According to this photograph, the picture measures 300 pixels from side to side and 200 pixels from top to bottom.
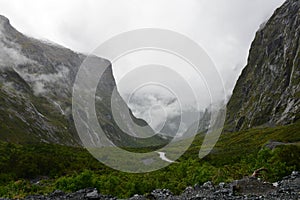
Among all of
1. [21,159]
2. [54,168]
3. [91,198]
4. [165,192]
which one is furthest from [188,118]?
[21,159]

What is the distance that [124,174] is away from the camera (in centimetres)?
8369

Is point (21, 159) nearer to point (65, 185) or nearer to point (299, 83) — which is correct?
point (65, 185)

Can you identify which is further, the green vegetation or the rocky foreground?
the green vegetation

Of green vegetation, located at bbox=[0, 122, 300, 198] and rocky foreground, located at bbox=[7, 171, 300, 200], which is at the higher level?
green vegetation, located at bbox=[0, 122, 300, 198]

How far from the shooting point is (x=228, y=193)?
23.6 m

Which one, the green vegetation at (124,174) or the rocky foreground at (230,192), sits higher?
the green vegetation at (124,174)

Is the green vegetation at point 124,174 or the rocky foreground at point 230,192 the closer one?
the rocky foreground at point 230,192

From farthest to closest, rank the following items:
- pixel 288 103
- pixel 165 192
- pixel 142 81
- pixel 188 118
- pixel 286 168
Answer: pixel 288 103, pixel 188 118, pixel 142 81, pixel 286 168, pixel 165 192

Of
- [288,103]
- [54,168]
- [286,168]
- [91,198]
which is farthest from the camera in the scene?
[288,103]

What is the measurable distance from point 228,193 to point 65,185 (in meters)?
25.2

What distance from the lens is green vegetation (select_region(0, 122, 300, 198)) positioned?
4075 centimetres

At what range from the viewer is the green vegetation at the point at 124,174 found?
40750 millimetres

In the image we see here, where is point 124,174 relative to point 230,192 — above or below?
above

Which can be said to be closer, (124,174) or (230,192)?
(230,192)
